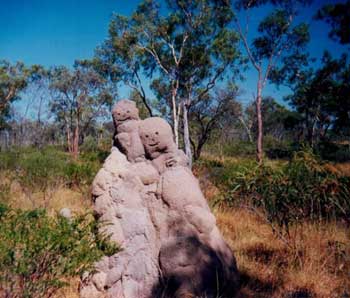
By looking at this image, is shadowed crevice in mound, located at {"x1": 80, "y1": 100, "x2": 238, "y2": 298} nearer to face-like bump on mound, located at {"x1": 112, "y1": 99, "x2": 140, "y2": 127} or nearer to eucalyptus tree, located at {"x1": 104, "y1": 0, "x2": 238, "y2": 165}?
face-like bump on mound, located at {"x1": 112, "y1": 99, "x2": 140, "y2": 127}

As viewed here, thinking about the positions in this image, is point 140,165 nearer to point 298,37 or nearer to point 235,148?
point 298,37

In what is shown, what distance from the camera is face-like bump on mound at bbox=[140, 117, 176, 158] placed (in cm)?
330

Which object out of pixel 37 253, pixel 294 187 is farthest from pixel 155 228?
pixel 294 187

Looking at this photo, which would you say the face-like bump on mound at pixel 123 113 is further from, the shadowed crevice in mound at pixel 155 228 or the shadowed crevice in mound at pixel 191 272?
the shadowed crevice in mound at pixel 191 272

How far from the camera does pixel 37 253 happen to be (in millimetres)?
2031

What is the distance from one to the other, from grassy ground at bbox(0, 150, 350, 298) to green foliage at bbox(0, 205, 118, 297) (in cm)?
81

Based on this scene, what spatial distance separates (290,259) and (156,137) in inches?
85.0

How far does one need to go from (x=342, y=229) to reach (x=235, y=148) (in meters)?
17.6

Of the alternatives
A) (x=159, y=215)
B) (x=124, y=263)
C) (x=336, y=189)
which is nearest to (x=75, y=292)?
(x=124, y=263)

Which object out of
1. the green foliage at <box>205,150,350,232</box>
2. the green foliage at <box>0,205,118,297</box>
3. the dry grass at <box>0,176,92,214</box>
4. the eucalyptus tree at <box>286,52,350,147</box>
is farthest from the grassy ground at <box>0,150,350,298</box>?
the eucalyptus tree at <box>286,52,350,147</box>

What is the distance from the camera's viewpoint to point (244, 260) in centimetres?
377

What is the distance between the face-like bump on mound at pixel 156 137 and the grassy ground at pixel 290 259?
1541mm

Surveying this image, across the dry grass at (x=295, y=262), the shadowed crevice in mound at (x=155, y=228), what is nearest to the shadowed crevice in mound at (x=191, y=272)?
the shadowed crevice in mound at (x=155, y=228)

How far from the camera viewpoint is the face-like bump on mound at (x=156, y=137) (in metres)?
3.30
